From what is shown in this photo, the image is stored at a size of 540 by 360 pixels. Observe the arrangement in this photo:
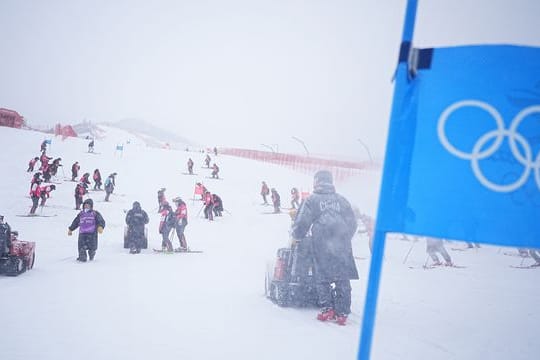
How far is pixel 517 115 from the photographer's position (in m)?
2.00

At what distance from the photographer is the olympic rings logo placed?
79.0 inches

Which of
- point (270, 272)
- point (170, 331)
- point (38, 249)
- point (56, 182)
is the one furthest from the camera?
point (56, 182)

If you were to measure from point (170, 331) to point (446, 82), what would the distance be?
4023 mm

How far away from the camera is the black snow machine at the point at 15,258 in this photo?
664 centimetres

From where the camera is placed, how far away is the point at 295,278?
5504mm

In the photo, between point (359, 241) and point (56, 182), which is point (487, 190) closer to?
point (359, 241)

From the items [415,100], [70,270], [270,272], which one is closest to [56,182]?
[70,270]

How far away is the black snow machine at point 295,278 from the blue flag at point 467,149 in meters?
3.48

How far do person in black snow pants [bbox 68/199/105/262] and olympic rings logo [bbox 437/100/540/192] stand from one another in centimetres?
905

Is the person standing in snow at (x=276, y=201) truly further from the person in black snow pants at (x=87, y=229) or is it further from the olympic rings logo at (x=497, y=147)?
the olympic rings logo at (x=497, y=147)

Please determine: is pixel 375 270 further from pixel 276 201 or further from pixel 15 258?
pixel 276 201

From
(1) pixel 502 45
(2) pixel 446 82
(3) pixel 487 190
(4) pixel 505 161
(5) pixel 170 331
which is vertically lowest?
(5) pixel 170 331

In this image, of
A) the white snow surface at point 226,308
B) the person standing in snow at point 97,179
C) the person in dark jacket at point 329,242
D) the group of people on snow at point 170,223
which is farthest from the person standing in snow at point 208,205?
the person in dark jacket at point 329,242

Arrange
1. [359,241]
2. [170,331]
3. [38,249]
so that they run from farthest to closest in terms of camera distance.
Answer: [359,241] < [38,249] < [170,331]
